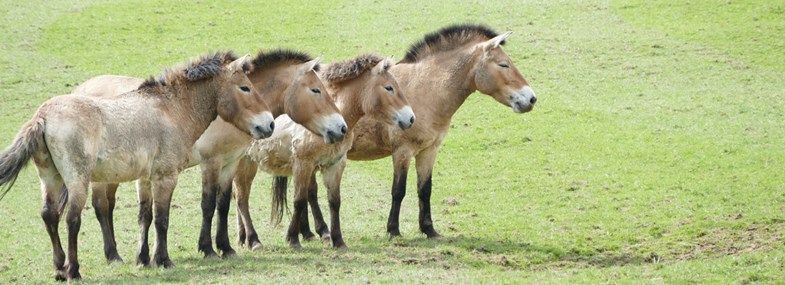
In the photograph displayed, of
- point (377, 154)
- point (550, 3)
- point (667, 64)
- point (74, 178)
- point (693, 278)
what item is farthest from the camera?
point (550, 3)

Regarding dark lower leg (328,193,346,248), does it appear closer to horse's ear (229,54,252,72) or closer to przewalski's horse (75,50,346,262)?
przewalski's horse (75,50,346,262)

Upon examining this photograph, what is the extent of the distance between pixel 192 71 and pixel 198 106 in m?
0.40

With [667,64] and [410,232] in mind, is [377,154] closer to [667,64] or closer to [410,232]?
[410,232]

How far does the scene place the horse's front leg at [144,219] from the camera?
41.4 ft

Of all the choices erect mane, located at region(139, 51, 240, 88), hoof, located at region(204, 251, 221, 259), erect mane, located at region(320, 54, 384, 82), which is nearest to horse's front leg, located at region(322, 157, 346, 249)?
erect mane, located at region(320, 54, 384, 82)

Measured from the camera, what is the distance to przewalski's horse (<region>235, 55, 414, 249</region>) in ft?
45.4

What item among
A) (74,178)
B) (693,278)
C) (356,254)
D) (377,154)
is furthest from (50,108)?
(693,278)

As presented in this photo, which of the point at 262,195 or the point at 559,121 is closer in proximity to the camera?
the point at 262,195

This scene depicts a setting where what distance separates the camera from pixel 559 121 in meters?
22.8

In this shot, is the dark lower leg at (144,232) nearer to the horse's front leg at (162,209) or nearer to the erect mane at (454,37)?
the horse's front leg at (162,209)

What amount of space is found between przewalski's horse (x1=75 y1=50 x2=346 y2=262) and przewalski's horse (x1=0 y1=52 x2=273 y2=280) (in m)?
0.58

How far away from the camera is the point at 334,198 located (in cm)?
1412

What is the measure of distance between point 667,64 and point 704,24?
349 cm

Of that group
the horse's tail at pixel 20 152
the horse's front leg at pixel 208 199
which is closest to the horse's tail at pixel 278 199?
the horse's front leg at pixel 208 199
